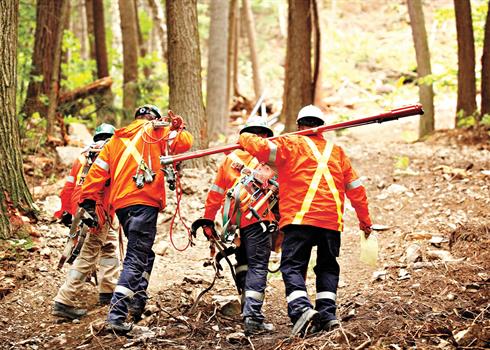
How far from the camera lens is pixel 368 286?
25.1ft

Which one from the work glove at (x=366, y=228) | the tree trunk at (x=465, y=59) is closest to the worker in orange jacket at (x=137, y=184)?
the work glove at (x=366, y=228)

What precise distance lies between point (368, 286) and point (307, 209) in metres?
2.22

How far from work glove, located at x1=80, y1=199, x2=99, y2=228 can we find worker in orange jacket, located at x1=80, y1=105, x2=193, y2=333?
1cm

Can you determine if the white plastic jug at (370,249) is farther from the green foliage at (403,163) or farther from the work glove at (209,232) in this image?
the green foliage at (403,163)

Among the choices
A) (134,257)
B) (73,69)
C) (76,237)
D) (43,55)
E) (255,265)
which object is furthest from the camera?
(73,69)

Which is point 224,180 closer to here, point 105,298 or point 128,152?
point 128,152

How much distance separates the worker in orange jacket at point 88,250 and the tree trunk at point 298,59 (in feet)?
24.1

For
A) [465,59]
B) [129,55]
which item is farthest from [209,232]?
[129,55]

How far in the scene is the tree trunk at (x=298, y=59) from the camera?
14.2m

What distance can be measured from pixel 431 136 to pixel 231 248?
981 cm

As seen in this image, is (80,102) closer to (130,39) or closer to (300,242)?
(130,39)

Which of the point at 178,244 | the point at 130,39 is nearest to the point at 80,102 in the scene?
the point at 130,39

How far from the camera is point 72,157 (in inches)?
504

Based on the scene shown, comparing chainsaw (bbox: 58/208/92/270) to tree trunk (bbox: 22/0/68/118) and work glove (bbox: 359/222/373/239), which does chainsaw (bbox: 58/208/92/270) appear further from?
tree trunk (bbox: 22/0/68/118)
